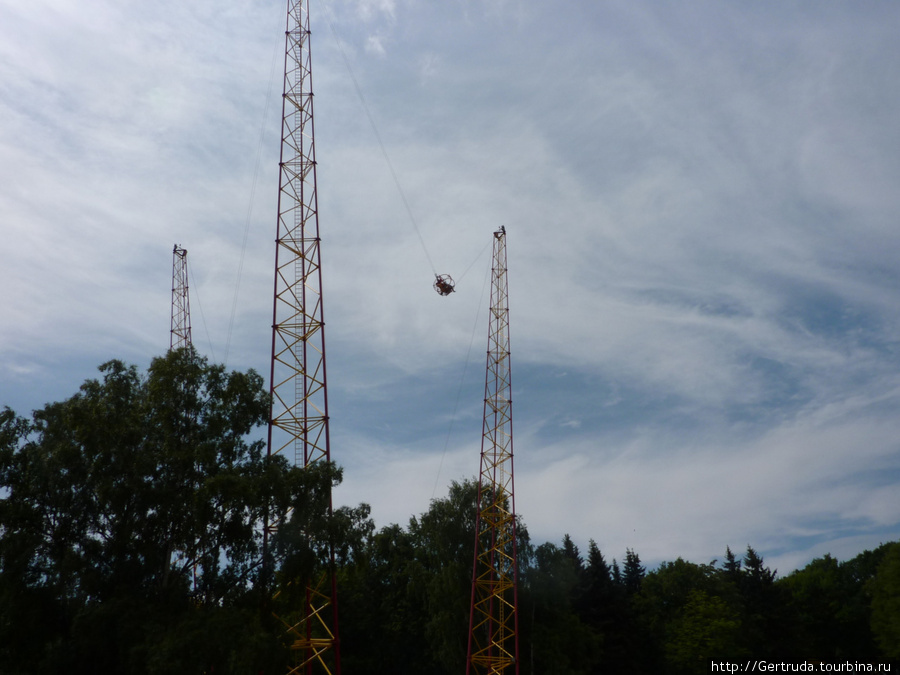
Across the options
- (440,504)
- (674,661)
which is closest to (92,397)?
(440,504)

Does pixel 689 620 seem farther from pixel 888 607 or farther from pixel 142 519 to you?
pixel 142 519

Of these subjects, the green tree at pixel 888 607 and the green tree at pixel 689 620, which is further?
the green tree at pixel 689 620

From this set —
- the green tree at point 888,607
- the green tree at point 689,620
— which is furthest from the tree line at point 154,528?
the green tree at point 888,607

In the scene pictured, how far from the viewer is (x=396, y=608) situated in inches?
2330

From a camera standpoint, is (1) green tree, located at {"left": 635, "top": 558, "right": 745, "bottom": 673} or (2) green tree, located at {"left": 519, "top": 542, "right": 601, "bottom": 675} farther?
(1) green tree, located at {"left": 635, "top": 558, "right": 745, "bottom": 673}

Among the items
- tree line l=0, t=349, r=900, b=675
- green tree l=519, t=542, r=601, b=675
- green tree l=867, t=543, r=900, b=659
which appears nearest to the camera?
tree line l=0, t=349, r=900, b=675

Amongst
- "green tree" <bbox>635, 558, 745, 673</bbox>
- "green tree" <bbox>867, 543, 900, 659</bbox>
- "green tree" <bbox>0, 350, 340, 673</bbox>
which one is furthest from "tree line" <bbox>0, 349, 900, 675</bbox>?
"green tree" <bbox>867, 543, 900, 659</bbox>

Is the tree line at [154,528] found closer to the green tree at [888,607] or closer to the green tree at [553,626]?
the green tree at [553,626]

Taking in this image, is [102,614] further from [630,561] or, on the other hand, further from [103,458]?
[630,561]

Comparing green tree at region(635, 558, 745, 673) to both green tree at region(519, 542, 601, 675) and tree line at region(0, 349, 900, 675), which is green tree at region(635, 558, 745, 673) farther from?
tree line at region(0, 349, 900, 675)

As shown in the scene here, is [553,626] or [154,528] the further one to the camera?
[553,626]

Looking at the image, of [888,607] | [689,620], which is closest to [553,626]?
[689,620]

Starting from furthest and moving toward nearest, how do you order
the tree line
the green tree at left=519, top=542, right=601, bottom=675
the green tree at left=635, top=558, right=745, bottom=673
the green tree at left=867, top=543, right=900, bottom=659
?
the green tree at left=635, top=558, right=745, bottom=673, the green tree at left=867, top=543, right=900, bottom=659, the green tree at left=519, top=542, right=601, bottom=675, the tree line

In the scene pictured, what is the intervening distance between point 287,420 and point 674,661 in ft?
159
